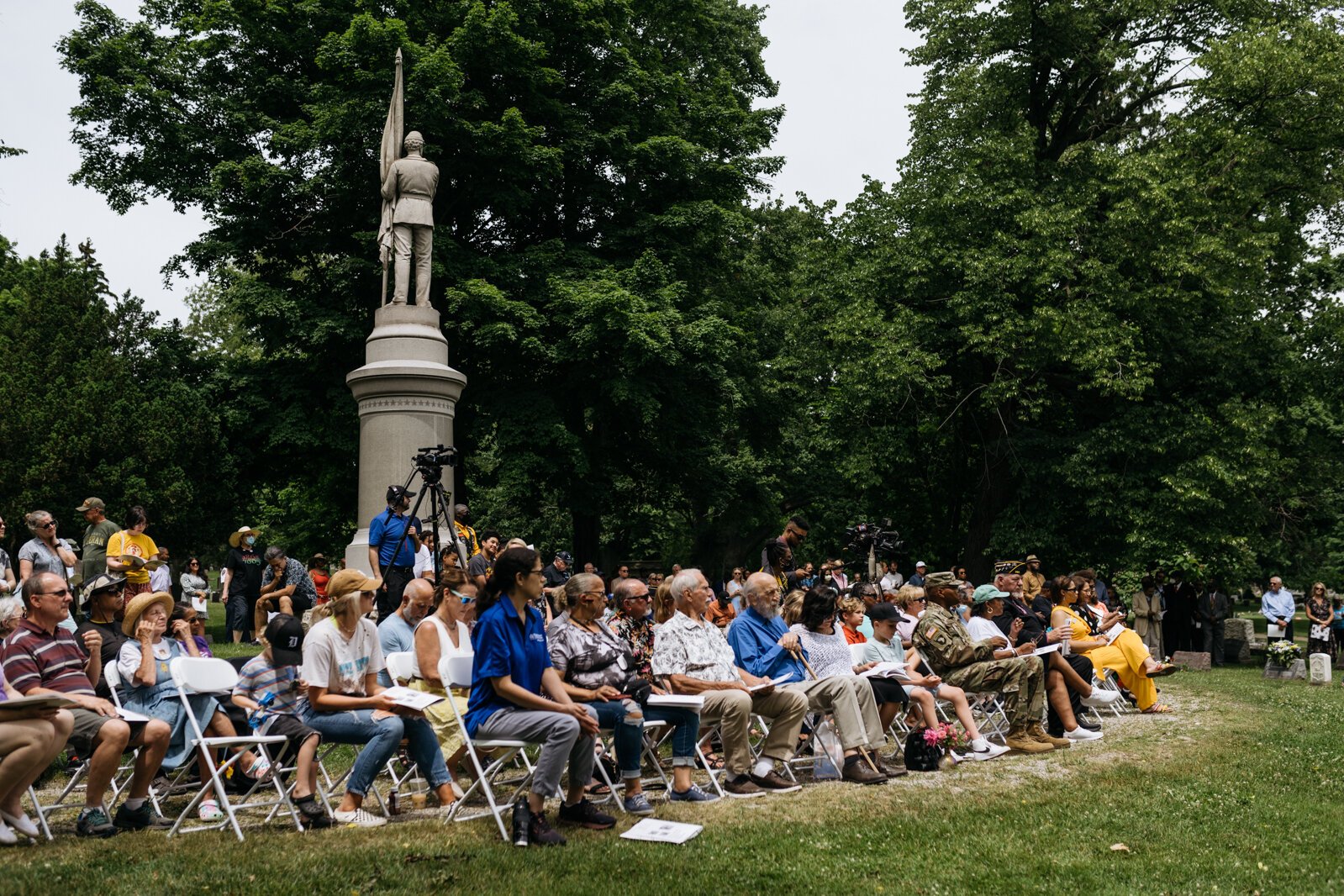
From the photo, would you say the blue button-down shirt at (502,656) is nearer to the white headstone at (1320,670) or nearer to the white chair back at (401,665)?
the white chair back at (401,665)

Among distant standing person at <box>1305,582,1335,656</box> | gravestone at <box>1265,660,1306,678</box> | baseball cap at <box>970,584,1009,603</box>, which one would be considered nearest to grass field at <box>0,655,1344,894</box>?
baseball cap at <box>970,584,1009,603</box>

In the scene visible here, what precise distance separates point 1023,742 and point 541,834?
5.07m

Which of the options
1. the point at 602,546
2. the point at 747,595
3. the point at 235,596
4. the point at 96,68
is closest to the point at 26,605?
the point at 747,595

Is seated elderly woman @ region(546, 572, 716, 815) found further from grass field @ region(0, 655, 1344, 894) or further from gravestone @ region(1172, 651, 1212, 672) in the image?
gravestone @ region(1172, 651, 1212, 672)

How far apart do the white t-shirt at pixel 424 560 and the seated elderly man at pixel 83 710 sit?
569cm

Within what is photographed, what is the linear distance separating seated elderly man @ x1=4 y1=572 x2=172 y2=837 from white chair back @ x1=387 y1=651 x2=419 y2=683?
152 cm

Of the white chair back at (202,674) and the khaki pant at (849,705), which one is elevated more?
the white chair back at (202,674)

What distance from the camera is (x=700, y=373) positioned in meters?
22.0

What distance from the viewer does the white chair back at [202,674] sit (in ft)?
22.5

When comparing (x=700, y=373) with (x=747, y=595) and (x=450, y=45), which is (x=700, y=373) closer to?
(x=450, y=45)

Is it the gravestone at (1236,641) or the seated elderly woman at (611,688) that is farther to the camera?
the gravestone at (1236,641)

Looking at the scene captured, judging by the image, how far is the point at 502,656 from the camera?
665cm

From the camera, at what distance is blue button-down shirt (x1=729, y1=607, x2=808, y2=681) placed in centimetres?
870

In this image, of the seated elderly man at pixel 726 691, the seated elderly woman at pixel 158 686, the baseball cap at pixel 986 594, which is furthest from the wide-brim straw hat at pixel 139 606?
the baseball cap at pixel 986 594
